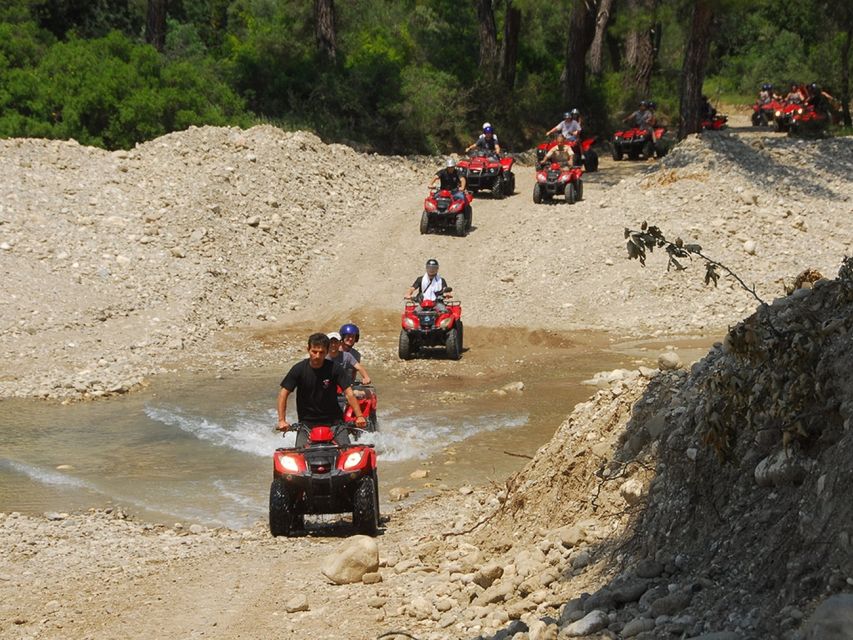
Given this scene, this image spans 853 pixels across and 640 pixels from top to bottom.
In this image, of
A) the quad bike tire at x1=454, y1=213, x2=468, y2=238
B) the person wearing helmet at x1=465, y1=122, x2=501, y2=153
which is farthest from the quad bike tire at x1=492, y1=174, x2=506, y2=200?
the quad bike tire at x1=454, y1=213, x2=468, y2=238

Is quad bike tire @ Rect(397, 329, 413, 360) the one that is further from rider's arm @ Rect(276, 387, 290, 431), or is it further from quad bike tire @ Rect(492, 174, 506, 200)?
quad bike tire @ Rect(492, 174, 506, 200)

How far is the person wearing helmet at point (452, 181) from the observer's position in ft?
80.9

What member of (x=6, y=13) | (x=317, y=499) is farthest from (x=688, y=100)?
(x=317, y=499)

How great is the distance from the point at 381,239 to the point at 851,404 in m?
19.4

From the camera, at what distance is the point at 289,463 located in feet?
32.3

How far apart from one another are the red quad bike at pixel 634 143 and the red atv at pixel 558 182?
6786 mm

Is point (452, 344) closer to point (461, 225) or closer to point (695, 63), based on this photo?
point (461, 225)

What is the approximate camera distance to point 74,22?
3812cm

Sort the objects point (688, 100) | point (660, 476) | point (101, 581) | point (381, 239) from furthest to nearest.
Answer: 1. point (688, 100)
2. point (381, 239)
3. point (101, 581)
4. point (660, 476)

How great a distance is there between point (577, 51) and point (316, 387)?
27.5 meters

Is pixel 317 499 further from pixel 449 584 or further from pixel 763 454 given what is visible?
pixel 763 454

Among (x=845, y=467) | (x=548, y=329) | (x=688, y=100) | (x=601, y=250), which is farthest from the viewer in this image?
(x=688, y=100)

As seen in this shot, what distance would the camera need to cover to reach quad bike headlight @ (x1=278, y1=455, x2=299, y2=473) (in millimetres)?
9812

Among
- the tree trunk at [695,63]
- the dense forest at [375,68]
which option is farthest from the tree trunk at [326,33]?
Answer: the tree trunk at [695,63]
